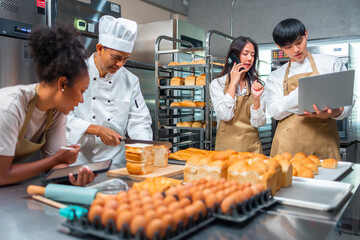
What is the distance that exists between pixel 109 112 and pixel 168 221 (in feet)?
5.61

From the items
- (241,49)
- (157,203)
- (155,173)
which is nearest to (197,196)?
(157,203)

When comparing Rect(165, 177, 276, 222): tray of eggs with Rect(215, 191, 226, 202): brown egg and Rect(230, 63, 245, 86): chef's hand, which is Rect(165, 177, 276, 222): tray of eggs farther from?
Rect(230, 63, 245, 86): chef's hand

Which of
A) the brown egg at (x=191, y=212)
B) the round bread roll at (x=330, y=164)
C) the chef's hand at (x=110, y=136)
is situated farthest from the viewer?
the chef's hand at (x=110, y=136)

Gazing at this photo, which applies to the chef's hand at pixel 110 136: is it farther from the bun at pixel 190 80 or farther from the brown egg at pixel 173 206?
the bun at pixel 190 80

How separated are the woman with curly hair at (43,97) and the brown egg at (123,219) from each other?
22.6 inches

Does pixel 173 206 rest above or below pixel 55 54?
below

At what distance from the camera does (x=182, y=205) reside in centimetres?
97

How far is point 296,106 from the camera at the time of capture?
2400 millimetres

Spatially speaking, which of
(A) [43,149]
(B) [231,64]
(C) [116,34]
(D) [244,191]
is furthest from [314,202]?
(B) [231,64]

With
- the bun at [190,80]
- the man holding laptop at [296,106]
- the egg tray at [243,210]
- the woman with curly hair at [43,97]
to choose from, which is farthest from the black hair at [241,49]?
the egg tray at [243,210]

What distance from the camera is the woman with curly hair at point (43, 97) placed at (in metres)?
1.41

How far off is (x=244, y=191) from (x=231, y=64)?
6.80 feet

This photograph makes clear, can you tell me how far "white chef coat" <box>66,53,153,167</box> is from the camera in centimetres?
241

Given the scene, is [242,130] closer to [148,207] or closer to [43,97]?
[43,97]
